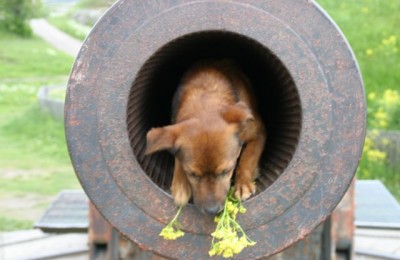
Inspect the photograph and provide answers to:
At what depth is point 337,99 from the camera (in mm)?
2391

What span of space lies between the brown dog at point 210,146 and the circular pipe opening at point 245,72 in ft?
0.33

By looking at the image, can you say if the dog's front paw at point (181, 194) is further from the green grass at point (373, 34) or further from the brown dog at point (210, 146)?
the green grass at point (373, 34)

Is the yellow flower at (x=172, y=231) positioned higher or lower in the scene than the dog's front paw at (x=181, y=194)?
lower

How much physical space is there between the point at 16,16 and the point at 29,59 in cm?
427

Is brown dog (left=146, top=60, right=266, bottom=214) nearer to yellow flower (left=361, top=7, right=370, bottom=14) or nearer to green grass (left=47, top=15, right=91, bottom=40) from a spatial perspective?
yellow flower (left=361, top=7, right=370, bottom=14)

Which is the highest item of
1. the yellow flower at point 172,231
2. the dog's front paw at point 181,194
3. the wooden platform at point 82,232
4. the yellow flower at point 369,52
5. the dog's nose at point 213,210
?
the yellow flower at point 369,52

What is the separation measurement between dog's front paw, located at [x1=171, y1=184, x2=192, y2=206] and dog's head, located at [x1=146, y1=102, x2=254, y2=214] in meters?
0.03

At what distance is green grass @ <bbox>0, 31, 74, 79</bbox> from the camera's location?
1591cm

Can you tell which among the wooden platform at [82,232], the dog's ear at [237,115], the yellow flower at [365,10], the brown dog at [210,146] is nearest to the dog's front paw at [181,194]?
the brown dog at [210,146]

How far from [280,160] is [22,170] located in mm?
5253

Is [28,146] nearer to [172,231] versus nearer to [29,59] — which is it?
[172,231]

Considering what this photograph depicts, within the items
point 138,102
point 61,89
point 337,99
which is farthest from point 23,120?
point 337,99

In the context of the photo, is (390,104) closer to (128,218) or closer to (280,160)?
(280,160)

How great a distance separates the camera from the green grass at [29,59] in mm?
15906
